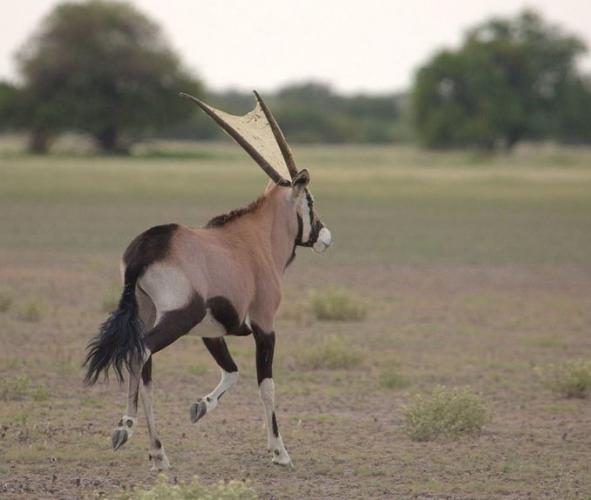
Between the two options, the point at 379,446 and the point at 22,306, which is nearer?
the point at 379,446

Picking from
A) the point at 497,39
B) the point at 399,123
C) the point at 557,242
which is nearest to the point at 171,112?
the point at 497,39

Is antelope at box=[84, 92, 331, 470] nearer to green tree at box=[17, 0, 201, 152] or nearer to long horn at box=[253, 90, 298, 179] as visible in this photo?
long horn at box=[253, 90, 298, 179]

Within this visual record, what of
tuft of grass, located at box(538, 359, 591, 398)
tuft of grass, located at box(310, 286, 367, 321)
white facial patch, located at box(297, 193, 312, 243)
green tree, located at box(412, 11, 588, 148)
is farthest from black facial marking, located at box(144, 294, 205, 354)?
green tree, located at box(412, 11, 588, 148)

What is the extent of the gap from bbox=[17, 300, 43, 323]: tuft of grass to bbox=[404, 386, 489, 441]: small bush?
6936 mm

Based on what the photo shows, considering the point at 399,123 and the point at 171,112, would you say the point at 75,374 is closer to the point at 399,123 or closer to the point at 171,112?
the point at 171,112

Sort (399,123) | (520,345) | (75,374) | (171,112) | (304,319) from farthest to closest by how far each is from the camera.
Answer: (399,123), (171,112), (304,319), (520,345), (75,374)

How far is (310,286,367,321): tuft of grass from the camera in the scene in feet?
56.5

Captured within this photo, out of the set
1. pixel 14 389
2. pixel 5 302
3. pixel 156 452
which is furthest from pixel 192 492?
pixel 5 302

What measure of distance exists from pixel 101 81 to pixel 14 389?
224 ft

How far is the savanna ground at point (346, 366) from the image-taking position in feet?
30.2

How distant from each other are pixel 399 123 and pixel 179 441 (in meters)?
126

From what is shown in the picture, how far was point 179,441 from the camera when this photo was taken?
1008 centimetres

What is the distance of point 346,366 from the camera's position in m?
13.6

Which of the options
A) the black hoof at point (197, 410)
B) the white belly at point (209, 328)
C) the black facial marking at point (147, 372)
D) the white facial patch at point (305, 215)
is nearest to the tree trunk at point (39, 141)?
the white facial patch at point (305, 215)
